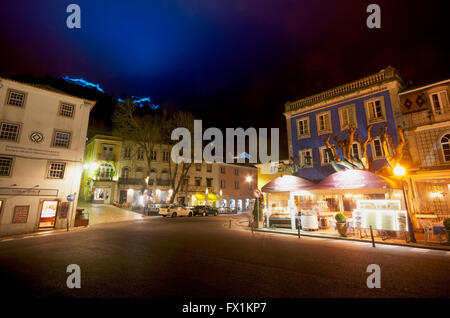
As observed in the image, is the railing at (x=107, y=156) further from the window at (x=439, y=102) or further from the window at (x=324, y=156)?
the window at (x=439, y=102)

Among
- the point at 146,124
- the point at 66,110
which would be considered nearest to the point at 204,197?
the point at 146,124

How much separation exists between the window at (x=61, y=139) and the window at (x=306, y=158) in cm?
2129

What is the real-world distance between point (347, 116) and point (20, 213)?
1069 inches

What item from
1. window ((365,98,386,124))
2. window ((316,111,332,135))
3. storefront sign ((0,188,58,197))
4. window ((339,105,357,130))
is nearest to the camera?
storefront sign ((0,188,58,197))

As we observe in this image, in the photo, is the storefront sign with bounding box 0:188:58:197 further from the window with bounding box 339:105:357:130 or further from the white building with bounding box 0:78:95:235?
the window with bounding box 339:105:357:130

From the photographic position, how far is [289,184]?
50.6 feet

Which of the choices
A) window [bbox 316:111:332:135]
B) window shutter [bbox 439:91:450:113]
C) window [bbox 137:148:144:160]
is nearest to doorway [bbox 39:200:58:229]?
window [bbox 137:148:144:160]

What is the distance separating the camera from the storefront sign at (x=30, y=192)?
15.2 metres

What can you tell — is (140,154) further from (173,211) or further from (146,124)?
(173,211)

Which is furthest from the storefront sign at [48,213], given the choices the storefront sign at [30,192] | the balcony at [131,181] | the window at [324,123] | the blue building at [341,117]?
the window at [324,123]

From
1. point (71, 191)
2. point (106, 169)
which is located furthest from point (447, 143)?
point (106, 169)

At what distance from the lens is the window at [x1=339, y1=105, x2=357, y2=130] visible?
17.5 meters

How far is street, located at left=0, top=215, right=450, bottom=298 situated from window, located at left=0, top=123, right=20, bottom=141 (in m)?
12.2

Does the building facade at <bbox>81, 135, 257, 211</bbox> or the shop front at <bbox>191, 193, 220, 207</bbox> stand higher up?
the building facade at <bbox>81, 135, 257, 211</bbox>
